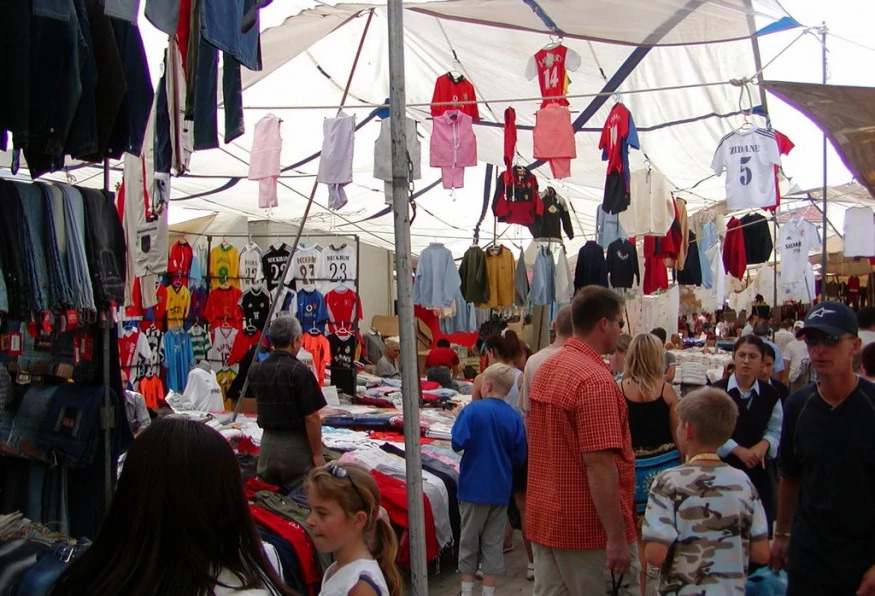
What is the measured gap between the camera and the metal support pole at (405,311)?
3043 millimetres

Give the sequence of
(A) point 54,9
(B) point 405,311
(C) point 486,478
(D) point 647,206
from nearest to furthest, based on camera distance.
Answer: (A) point 54,9
(B) point 405,311
(C) point 486,478
(D) point 647,206

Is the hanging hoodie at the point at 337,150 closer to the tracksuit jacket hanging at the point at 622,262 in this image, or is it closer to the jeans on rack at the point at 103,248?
the jeans on rack at the point at 103,248

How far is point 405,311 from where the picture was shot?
10.1 feet

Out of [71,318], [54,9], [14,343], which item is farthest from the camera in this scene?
[14,343]

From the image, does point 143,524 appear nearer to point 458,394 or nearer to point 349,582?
point 349,582

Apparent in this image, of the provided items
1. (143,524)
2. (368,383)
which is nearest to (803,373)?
(368,383)

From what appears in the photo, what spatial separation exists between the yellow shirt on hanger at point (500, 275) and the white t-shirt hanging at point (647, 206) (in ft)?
6.87

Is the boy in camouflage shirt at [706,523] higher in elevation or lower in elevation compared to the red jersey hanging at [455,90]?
lower

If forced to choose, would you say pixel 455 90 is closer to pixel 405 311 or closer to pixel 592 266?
pixel 592 266

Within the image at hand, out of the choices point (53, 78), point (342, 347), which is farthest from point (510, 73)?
point (53, 78)

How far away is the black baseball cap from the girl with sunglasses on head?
180cm

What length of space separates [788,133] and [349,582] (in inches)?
318

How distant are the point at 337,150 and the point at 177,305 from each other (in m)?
5.26

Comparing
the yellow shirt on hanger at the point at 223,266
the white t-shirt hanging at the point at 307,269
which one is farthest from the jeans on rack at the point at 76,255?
the yellow shirt on hanger at the point at 223,266
